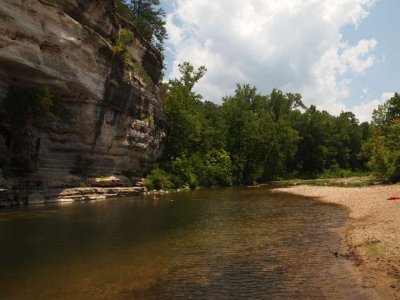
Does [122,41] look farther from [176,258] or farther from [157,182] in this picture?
[176,258]

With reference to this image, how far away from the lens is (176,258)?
12117 mm

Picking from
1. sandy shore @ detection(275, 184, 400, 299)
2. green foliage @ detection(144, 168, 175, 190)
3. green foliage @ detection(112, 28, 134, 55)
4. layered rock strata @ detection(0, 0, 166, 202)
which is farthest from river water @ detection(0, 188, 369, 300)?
green foliage @ detection(144, 168, 175, 190)

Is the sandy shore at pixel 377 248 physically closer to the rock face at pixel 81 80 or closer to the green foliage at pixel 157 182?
the rock face at pixel 81 80

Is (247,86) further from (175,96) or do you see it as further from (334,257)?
(334,257)

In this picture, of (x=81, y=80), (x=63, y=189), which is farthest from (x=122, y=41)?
(x=63, y=189)

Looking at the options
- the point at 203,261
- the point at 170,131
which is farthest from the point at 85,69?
the point at 203,261

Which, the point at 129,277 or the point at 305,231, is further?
the point at 305,231

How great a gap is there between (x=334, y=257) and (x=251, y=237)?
162 inches

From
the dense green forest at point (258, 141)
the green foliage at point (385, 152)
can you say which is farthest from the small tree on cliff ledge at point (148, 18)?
the green foliage at point (385, 152)

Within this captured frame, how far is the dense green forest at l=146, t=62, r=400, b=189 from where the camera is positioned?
155ft

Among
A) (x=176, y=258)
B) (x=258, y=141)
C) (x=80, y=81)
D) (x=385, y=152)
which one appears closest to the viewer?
(x=176, y=258)

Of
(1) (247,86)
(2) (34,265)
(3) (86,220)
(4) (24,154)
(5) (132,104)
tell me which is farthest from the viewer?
(1) (247,86)

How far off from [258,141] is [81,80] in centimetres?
3696

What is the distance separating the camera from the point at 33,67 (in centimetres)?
2808
